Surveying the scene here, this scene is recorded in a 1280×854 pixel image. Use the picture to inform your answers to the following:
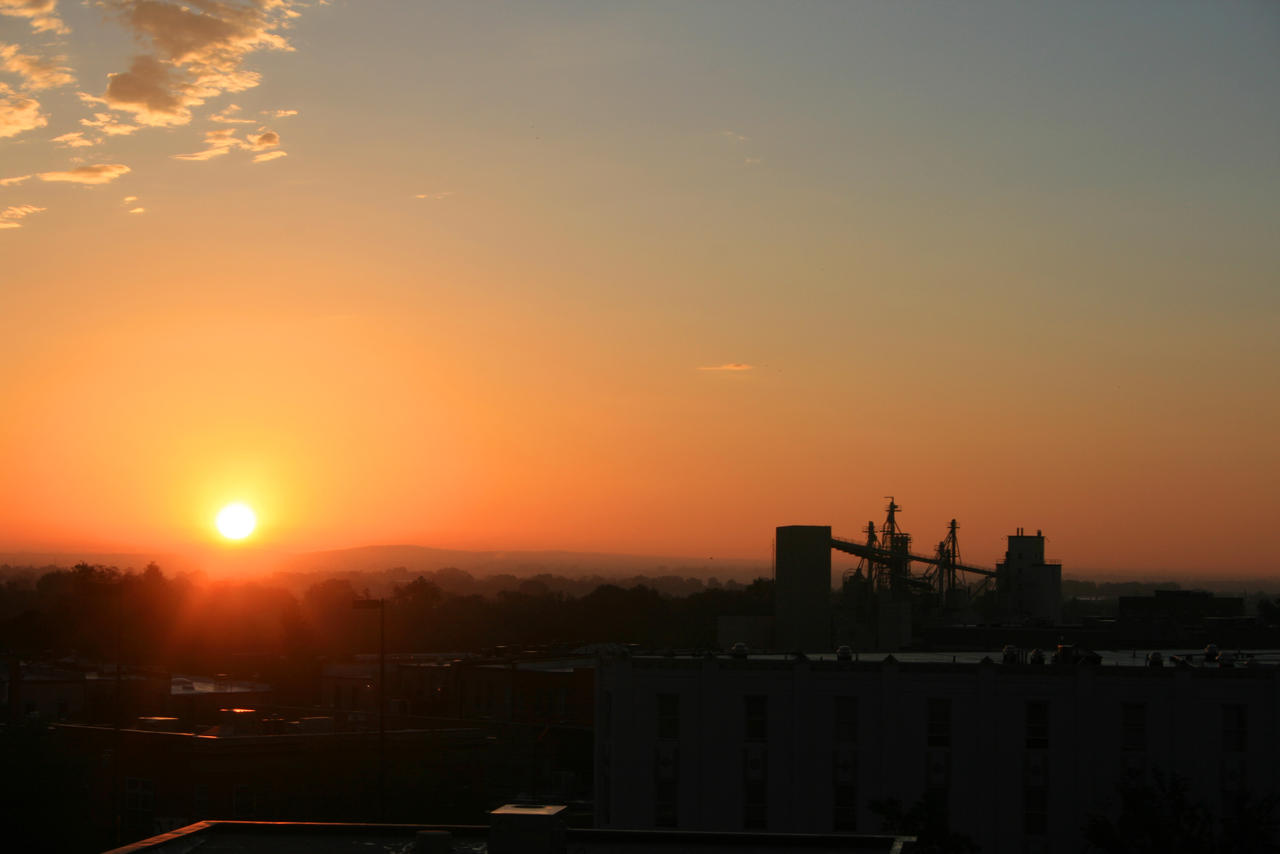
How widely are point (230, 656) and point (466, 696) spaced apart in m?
59.4

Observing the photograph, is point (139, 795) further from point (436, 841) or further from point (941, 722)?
point (436, 841)

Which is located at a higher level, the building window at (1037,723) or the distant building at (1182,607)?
the distant building at (1182,607)

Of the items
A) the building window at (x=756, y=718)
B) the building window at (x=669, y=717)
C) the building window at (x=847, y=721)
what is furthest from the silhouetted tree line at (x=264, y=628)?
the building window at (x=847, y=721)

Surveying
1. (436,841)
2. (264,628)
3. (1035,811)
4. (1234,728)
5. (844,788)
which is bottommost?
(264,628)

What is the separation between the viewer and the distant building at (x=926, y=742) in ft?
150

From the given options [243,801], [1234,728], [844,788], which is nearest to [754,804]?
[844,788]

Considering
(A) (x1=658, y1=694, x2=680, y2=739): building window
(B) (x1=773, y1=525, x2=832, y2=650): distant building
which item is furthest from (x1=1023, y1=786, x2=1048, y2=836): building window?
(B) (x1=773, y1=525, x2=832, y2=650): distant building

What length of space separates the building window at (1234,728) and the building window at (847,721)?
11693 millimetres

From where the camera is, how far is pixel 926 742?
4694 cm

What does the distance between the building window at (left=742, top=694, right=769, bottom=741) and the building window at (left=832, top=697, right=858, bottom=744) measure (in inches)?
91.8

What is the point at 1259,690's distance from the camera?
4566 centimetres

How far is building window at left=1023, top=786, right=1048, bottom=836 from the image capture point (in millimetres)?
45719

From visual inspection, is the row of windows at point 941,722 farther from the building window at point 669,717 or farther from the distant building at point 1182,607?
the distant building at point 1182,607

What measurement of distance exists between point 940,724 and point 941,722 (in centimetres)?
7
